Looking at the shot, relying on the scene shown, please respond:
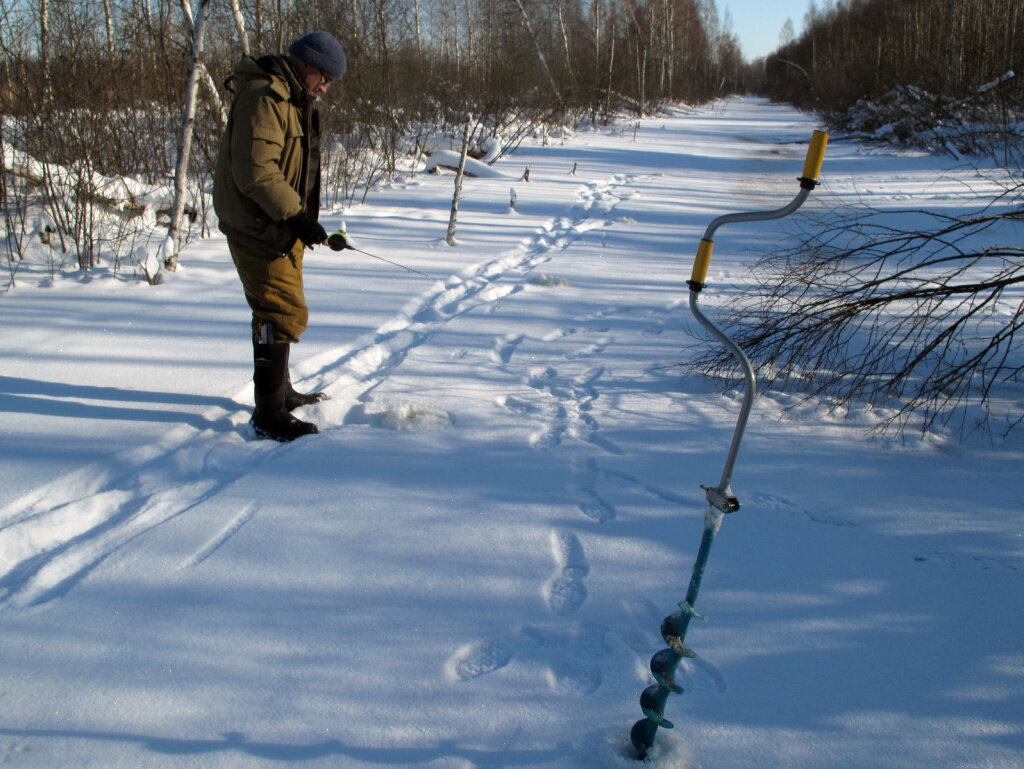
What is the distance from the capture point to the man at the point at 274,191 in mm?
3059

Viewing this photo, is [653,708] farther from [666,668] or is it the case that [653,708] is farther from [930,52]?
[930,52]

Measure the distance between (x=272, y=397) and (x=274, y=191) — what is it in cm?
95

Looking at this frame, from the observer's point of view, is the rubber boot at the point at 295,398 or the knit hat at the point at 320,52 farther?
the rubber boot at the point at 295,398

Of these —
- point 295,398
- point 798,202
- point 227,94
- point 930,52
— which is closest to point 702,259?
point 798,202

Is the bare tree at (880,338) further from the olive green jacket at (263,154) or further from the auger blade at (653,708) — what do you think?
the olive green jacket at (263,154)

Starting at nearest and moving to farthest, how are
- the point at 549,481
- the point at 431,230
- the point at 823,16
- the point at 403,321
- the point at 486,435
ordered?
the point at 549,481 → the point at 486,435 → the point at 403,321 → the point at 431,230 → the point at 823,16

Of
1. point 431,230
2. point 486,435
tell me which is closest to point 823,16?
point 431,230

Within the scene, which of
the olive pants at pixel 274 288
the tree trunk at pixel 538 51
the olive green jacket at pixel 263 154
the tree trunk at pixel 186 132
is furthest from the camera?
the tree trunk at pixel 538 51

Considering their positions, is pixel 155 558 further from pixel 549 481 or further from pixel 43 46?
pixel 43 46

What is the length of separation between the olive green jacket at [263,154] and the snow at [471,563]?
0.99m

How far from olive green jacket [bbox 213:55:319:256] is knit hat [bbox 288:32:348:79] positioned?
0.09m

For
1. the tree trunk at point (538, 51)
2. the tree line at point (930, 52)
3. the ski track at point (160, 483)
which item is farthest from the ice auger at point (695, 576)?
the tree trunk at point (538, 51)

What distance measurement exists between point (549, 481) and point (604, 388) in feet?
3.83

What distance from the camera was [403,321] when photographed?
5.29m
